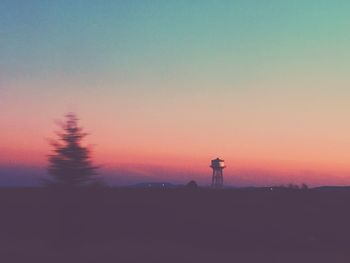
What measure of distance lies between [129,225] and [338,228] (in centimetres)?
1775

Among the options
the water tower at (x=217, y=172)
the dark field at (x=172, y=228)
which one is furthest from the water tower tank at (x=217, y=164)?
the dark field at (x=172, y=228)

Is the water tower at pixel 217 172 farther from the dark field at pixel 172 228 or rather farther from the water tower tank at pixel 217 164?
the dark field at pixel 172 228

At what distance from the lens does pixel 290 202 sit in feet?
251

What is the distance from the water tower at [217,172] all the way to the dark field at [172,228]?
2443cm

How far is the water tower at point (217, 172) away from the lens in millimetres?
112188

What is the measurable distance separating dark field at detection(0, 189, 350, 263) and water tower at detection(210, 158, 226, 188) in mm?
24435

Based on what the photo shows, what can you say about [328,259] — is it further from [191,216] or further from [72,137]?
[191,216]

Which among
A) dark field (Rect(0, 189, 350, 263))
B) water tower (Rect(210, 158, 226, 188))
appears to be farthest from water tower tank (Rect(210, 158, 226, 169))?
dark field (Rect(0, 189, 350, 263))

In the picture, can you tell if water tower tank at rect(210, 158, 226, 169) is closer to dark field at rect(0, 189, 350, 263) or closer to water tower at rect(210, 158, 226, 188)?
water tower at rect(210, 158, 226, 188)

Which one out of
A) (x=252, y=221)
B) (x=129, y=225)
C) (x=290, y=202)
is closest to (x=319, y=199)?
(x=290, y=202)

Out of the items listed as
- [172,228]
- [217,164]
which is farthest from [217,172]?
[172,228]

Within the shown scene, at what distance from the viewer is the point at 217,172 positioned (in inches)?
4481

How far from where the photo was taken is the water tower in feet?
368

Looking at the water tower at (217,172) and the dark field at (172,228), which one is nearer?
the dark field at (172,228)
